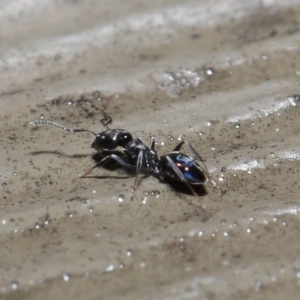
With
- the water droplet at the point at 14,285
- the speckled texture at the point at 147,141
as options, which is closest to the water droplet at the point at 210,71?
the speckled texture at the point at 147,141

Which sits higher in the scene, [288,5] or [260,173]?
[288,5]

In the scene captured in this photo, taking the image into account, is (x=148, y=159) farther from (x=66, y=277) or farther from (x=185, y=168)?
(x=66, y=277)

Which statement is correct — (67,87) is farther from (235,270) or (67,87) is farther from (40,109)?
(235,270)

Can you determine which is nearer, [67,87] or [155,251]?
[155,251]

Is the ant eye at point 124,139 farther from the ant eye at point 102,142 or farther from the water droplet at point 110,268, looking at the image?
the water droplet at point 110,268

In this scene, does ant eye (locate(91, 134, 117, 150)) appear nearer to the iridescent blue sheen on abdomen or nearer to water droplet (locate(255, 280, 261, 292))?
the iridescent blue sheen on abdomen

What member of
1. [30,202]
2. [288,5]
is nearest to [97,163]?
[30,202]
